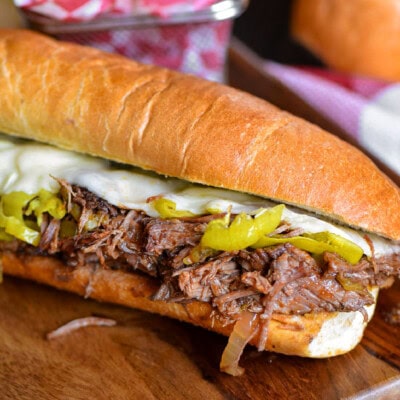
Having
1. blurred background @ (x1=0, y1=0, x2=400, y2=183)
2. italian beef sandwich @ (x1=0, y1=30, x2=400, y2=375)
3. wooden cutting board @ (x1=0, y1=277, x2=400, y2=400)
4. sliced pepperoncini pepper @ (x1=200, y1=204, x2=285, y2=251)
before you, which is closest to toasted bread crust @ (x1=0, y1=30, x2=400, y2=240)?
italian beef sandwich @ (x1=0, y1=30, x2=400, y2=375)

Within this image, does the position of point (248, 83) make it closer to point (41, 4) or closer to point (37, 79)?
point (41, 4)

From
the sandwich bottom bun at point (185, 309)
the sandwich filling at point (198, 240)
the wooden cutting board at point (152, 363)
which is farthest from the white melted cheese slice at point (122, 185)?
the wooden cutting board at point (152, 363)

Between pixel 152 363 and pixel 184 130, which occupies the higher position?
pixel 184 130

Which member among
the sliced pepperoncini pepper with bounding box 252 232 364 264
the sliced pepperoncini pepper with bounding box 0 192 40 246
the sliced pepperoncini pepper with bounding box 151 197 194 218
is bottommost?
the sliced pepperoncini pepper with bounding box 0 192 40 246

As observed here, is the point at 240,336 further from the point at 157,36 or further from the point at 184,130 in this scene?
the point at 157,36

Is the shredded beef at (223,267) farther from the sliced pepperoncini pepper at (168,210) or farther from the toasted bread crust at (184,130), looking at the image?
the toasted bread crust at (184,130)

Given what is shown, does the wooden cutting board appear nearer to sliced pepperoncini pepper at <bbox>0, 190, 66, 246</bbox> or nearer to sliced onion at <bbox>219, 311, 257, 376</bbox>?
sliced onion at <bbox>219, 311, 257, 376</bbox>

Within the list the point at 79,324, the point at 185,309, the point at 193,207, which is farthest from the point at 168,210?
the point at 79,324
